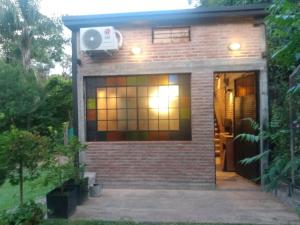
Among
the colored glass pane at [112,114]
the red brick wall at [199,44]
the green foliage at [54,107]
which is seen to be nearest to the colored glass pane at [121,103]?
the colored glass pane at [112,114]

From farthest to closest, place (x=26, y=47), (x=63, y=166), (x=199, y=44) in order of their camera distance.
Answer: (x=26, y=47), (x=199, y=44), (x=63, y=166)

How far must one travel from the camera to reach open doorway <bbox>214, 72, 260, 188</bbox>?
8805 millimetres

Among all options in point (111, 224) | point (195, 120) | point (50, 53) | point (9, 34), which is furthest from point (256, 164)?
point (50, 53)

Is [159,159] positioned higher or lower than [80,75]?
lower

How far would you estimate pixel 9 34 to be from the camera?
20047 millimetres

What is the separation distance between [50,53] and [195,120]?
18468mm

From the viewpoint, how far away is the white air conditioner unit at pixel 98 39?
819 centimetres

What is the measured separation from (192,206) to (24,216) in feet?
10.2

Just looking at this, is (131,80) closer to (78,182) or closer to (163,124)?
(163,124)

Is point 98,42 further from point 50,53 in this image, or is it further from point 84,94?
point 50,53

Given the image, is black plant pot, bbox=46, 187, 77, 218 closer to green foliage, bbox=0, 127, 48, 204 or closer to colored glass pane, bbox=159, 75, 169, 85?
green foliage, bbox=0, 127, 48, 204

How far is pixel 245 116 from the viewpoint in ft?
30.7

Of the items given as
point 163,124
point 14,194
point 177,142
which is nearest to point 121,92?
point 163,124

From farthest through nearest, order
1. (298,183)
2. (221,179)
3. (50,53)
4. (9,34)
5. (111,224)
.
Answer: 1. (50,53)
2. (9,34)
3. (221,179)
4. (298,183)
5. (111,224)
